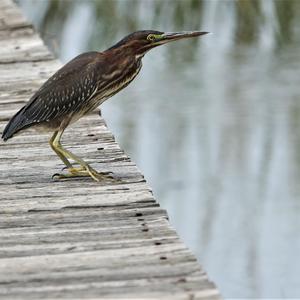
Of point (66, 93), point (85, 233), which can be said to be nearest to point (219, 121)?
point (66, 93)

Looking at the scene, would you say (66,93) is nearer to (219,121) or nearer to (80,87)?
(80,87)

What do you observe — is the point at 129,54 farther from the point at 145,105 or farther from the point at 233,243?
the point at 145,105

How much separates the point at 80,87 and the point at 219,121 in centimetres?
377

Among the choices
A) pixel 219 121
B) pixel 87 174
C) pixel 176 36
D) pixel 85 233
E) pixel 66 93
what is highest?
pixel 176 36

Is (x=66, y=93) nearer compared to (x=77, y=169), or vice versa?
(x=77, y=169)

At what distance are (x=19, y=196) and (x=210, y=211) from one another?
8.12ft

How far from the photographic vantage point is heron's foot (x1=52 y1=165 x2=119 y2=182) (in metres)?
5.10

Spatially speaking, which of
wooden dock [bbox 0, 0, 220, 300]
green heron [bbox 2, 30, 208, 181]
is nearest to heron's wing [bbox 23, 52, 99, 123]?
green heron [bbox 2, 30, 208, 181]

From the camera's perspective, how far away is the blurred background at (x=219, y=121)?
668 cm

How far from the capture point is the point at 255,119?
904 centimetres

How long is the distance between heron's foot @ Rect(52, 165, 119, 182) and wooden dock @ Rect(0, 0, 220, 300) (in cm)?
3

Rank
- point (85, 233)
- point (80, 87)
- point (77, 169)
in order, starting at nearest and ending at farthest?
point (85, 233), point (77, 169), point (80, 87)

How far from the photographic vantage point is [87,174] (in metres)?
5.24

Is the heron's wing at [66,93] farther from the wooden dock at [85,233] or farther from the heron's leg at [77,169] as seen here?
the wooden dock at [85,233]
